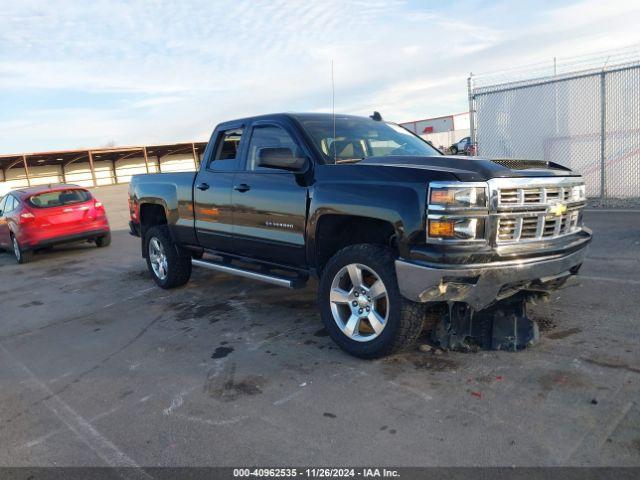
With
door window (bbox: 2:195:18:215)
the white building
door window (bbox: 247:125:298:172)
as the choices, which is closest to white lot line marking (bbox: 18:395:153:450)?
door window (bbox: 247:125:298:172)

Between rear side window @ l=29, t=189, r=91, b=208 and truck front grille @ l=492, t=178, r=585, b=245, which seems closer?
truck front grille @ l=492, t=178, r=585, b=245

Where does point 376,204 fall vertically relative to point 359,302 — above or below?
above

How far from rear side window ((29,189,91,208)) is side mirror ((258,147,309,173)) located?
8.13m

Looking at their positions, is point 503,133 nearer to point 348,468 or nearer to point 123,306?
point 123,306

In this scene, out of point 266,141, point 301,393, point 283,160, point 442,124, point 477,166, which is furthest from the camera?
point 442,124

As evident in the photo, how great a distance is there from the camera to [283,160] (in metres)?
4.38

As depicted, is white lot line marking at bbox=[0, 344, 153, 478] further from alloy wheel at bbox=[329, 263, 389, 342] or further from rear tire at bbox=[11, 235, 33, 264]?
rear tire at bbox=[11, 235, 33, 264]

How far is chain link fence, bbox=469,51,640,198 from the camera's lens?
34.6ft

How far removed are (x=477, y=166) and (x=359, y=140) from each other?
1.52m

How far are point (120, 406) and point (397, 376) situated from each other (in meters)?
1.95

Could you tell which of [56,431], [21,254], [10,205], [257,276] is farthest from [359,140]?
[10,205]

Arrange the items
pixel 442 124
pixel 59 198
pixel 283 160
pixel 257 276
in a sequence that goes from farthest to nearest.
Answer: pixel 442 124 < pixel 59 198 < pixel 257 276 < pixel 283 160

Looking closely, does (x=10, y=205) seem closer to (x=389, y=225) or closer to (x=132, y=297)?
(x=132, y=297)

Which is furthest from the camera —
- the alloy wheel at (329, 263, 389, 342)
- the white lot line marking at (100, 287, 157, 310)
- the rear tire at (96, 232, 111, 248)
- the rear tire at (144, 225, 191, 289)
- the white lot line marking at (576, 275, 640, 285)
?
the rear tire at (96, 232, 111, 248)
